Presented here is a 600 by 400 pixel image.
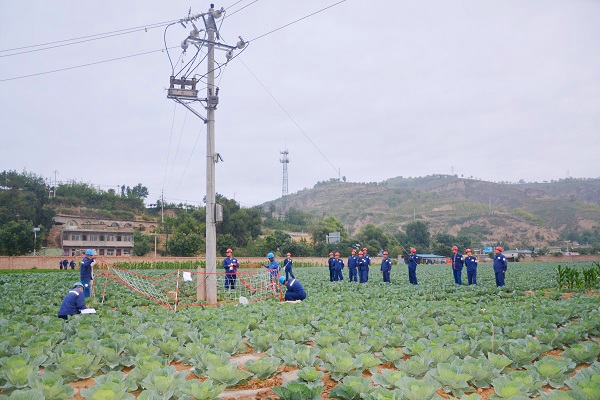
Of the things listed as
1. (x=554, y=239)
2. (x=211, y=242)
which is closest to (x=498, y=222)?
(x=554, y=239)

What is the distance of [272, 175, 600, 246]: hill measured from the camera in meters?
105

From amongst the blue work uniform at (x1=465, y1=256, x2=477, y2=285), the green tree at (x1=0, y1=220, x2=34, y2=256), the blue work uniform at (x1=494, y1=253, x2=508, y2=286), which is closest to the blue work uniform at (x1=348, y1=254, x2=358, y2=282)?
the blue work uniform at (x1=465, y1=256, x2=477, y2=285)

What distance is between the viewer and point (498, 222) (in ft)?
352

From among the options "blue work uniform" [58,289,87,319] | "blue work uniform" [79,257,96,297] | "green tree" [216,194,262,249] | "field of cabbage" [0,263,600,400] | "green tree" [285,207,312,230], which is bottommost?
"field of cabbage" [0,263,600,400]

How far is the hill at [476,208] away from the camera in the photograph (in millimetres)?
105000

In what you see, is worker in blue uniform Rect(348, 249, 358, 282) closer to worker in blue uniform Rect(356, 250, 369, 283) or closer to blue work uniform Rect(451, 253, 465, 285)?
worker in blue uniform Rect(356, 250, 369, 283)

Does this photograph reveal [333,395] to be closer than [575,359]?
Yes

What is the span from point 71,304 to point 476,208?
13043 centimetres

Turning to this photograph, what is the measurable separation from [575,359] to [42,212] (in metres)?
61.8

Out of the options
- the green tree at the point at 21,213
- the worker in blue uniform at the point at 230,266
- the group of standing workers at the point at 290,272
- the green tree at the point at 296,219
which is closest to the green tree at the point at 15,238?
the green tree at the point at 21,213

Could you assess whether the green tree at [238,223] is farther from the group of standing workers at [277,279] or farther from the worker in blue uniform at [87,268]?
the worker in blue uniform at [87,268]

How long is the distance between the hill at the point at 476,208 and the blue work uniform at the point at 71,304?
97.8m

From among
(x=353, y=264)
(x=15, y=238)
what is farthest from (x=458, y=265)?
(x=15, y=238)

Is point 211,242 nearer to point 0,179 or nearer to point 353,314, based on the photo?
point 353,314
